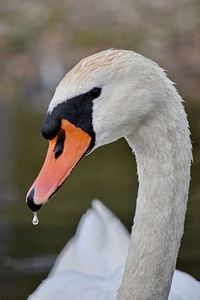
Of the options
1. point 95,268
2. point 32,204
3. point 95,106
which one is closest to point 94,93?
point 95,106

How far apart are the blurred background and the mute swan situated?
1.97 metres

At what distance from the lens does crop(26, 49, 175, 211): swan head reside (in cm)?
381

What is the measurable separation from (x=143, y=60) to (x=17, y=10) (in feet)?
34.5

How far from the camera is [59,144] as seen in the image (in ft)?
12.7

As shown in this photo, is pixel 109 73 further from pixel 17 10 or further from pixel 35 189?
pixel 17 10

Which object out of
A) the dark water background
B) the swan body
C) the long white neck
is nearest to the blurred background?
the dark water background

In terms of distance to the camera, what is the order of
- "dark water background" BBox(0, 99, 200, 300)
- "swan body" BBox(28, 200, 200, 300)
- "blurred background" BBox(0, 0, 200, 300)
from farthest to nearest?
"blurred background" BBox(0, 0, 200, 300)
"dark water background" BBox(0, 99, 200, 300)
"swan body" BBox(28, 200, 200, 300)

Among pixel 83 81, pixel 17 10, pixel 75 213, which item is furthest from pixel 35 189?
pixel 17 10

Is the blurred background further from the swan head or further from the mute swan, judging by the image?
the swan head

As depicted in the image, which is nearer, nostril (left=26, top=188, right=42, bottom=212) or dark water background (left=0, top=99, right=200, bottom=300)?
nostril (left=26, top=188, right=42, bottom=212)

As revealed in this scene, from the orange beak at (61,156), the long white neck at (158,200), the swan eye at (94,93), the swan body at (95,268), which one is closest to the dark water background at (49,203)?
the swan body at (95,268)

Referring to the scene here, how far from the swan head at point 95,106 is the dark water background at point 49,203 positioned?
7.44 ft

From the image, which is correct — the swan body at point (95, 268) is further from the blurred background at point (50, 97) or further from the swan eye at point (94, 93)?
the swan eye at point (94, 93)

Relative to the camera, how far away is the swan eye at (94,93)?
3.84 metres
